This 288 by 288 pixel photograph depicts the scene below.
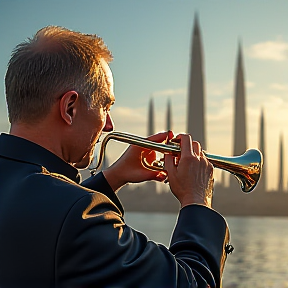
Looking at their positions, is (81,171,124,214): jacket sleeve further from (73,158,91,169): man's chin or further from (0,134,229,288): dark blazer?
(0,134,229,288): dark blazer

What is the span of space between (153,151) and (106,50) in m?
0.82

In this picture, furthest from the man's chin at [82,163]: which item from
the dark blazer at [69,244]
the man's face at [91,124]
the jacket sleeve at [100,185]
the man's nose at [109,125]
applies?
the jacket sleeve at [100,185]

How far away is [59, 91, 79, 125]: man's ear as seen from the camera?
7.65ft

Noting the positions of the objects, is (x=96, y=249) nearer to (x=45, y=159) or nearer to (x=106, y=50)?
(x=45, y=159)

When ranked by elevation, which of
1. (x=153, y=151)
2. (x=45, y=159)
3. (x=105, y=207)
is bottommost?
(x=105, y=207)

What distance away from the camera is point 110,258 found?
212 centimetres

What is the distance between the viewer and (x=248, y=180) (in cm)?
346

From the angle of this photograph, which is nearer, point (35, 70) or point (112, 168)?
point (35, 70)

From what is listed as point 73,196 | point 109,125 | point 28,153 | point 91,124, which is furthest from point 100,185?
point 73,196

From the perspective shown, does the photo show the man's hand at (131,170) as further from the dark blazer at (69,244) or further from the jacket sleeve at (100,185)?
the dark blazer at (69,244)

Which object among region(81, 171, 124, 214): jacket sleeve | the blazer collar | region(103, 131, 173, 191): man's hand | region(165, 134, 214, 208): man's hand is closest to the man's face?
the blazer collar

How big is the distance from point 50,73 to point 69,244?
1.74 feet

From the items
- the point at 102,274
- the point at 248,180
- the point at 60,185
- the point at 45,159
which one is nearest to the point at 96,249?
the point at 102,274

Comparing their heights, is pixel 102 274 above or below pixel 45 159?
below
